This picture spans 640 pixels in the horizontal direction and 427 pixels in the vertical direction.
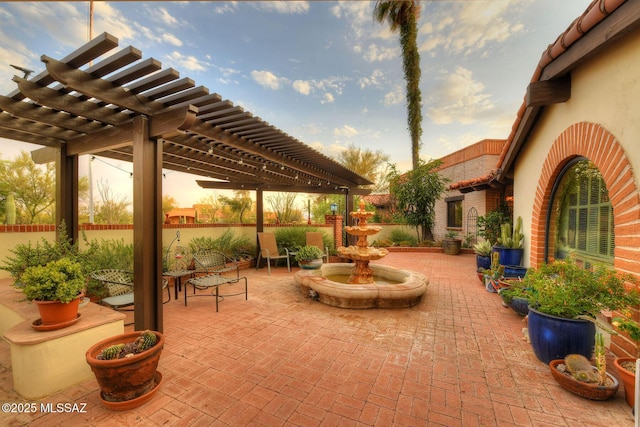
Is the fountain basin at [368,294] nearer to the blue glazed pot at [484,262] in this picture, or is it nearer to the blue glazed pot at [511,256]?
the blue glazed pot at [511,256]

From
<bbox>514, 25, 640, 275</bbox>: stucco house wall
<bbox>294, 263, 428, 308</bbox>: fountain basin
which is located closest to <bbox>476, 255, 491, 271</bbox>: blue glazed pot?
<bbox>294, 263, 428, 308</bbox>: fountain basin

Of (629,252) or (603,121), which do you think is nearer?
(629,252)

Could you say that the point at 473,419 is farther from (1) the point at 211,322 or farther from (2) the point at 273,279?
(2) the point at 273,279

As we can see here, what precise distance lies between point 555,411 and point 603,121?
2.78 metres

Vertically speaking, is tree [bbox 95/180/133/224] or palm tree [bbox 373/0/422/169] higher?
palm tree [bbox 373/0/422/169]

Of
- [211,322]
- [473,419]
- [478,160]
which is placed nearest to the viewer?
[473,419]

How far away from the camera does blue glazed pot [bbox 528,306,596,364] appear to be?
7.58 ft

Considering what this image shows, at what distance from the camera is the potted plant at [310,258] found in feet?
20.7

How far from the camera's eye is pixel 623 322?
1.87 metres

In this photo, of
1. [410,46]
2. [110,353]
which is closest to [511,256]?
[110,353]

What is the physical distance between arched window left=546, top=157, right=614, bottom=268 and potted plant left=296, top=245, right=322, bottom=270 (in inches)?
174

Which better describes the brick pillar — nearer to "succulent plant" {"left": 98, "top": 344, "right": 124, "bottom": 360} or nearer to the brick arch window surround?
the brick arch window surround

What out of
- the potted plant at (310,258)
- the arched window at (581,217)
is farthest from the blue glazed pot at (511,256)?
the potted plant at (310,258)

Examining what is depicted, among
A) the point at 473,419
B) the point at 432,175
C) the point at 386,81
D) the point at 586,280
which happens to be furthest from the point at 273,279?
the point at 386,81
